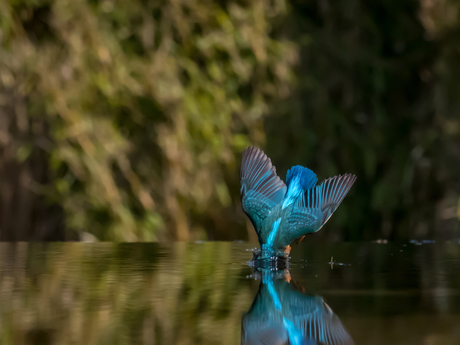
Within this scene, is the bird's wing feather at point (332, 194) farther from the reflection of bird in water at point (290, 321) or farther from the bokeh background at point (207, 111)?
the bokeh background at point (207, 111)

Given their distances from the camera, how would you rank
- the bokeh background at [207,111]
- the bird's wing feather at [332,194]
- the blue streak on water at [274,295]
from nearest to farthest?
the blue streak on water at [274,295], the bird's wing feather at [332,194], the bokeh background at [207,111]

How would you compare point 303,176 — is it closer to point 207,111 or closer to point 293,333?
point 293,333

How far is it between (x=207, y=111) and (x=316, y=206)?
4.57 ft

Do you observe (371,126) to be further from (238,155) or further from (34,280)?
(34,280)

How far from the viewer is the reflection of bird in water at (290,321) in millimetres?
355

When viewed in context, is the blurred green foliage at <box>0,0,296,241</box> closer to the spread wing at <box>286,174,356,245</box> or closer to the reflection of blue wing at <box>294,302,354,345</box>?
the spread wing at <box>286,174,356,245</box>

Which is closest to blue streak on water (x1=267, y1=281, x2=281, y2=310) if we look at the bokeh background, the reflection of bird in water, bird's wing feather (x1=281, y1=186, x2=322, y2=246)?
the reflection of bird in water

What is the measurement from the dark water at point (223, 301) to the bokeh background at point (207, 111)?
1167 mm

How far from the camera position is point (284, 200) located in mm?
751

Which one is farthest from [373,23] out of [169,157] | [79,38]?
[79,38]

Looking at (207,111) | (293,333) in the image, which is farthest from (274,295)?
(207,111)

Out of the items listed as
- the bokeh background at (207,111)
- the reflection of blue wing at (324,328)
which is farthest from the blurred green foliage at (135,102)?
the reflection of blue wing at (324,328)

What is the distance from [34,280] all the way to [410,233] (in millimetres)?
1581

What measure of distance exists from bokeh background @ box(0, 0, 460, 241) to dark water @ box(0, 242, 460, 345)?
117 cm
